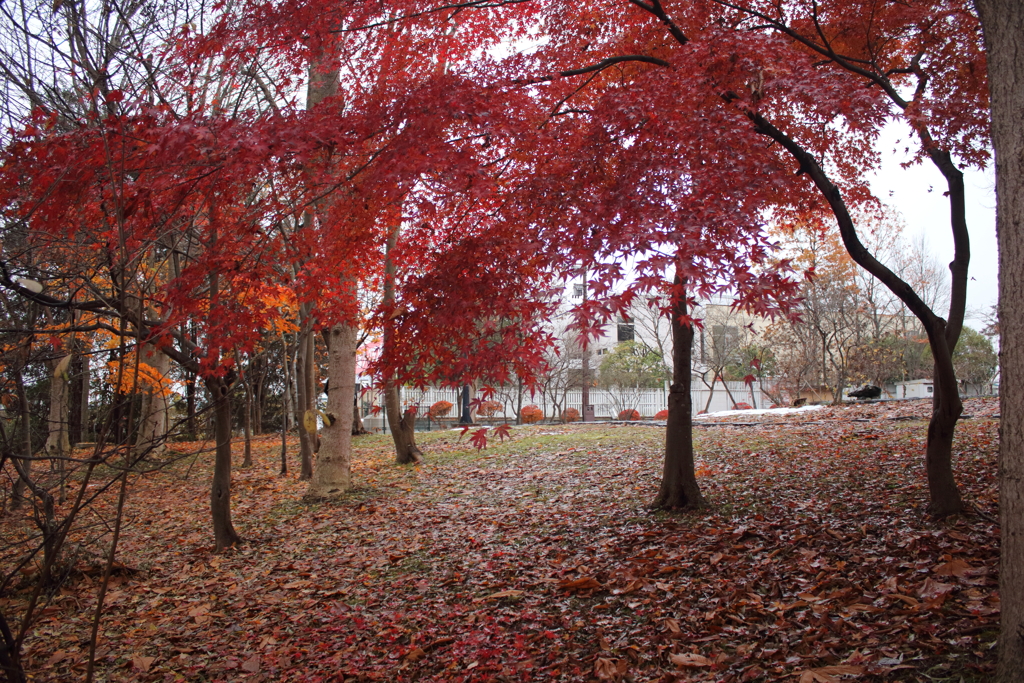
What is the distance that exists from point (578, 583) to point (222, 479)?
174 inches

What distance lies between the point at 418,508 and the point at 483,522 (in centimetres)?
146

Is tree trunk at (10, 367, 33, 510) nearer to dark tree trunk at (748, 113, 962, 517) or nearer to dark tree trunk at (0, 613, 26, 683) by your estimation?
dark tree trunk at (0, 613, 26, 683)

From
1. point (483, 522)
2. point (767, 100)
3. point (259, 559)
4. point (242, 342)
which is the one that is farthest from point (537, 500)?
point (767, 100)

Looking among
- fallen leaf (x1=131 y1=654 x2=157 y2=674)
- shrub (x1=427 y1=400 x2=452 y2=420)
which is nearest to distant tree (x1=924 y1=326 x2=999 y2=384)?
shrub (x1=427 y1=400 x2=452 y2=420)

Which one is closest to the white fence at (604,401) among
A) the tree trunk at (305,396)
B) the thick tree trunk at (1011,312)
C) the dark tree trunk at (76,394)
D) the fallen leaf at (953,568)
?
the dark tree trunk at (76,394)

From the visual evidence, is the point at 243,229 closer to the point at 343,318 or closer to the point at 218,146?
the point at 218,146

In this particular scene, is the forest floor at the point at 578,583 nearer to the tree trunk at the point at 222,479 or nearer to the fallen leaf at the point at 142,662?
the fallen leaf at the point at 142,662

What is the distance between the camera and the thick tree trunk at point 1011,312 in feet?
9.50

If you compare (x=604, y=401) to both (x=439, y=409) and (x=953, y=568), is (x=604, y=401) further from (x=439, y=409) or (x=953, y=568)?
(x=953, y=568)

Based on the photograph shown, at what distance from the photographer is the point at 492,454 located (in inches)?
469

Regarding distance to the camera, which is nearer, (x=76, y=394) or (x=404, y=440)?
(x=404, y=440)

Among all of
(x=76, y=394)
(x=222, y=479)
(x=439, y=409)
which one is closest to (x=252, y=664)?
(x=222, y=479)

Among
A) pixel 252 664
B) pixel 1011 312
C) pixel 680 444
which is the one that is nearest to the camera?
pixel 1011 312

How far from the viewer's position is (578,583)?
17.2 feet
